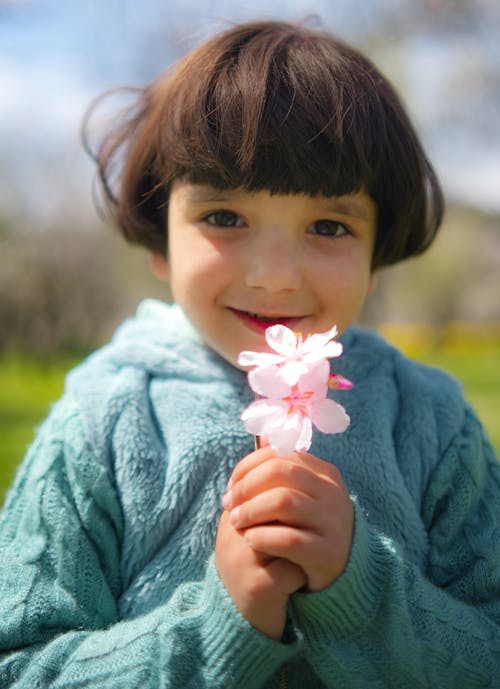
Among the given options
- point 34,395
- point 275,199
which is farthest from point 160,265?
point 34,395

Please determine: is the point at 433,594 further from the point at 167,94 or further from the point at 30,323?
the point at 30,323

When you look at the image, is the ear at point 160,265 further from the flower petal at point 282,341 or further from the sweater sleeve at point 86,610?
the flower petal at point 282,341

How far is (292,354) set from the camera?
128 centimetres

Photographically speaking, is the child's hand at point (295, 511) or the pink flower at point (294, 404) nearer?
the pink flower at point (294, 404)

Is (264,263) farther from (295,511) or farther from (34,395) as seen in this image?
(34,395)

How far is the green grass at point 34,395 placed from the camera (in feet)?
21.7

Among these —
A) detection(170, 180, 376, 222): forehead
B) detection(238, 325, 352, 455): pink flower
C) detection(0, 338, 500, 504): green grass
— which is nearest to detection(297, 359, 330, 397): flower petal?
detection(238, 325, 352, 455): pink flower

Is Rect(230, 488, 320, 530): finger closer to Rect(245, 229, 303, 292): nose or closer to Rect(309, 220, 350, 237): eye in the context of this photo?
Rect(245, 229, 303, 292): nose

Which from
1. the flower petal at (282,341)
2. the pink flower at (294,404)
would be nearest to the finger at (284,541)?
the pink flower at (294,404)

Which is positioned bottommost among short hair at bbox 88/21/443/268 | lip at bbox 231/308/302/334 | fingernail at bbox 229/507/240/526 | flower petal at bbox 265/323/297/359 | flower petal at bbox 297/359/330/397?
fingernail at bbox 229/507/240/526

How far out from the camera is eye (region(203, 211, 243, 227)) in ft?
5.74

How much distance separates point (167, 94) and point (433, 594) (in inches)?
48.9

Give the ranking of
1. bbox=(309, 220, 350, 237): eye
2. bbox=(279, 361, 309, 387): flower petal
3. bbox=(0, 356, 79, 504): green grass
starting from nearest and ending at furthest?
bbox=(279, 361, 309, 387): flower petal
bbox=(309, 220, 350, 237): eye
bbox=(0, 356, 79, 504): green grass

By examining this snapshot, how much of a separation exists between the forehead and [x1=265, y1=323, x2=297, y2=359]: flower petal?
466 millimetres
